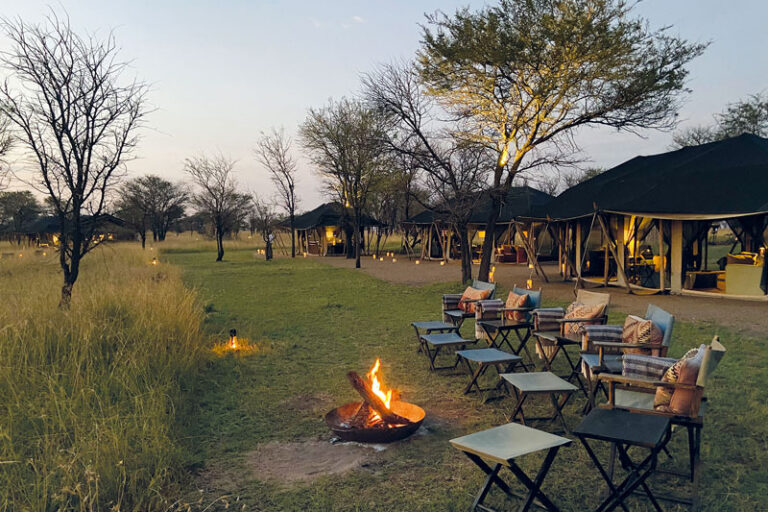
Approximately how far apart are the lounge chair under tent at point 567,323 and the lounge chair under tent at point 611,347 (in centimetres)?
30

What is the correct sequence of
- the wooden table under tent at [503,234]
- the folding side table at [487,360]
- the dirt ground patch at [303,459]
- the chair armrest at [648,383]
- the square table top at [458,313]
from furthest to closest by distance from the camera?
the wooden table under tent at [503,234], the square table top at [458,313], the folding side table at [487,360], the dirt ground patch at [303,459], the chair armrest at [648,383]

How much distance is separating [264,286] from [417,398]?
1202 cm

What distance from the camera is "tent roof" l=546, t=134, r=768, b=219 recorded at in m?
11.6

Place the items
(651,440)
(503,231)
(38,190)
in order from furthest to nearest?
(503,231) → (38,190) → (651,440)

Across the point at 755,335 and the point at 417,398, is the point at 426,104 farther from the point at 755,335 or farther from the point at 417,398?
the point at 417,398

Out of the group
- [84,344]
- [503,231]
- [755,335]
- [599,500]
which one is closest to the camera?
[599,500]

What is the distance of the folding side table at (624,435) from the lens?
2.83 metres

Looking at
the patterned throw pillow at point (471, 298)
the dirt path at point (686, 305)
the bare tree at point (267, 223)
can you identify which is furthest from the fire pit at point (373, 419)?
the bare tree at point (267, 223)

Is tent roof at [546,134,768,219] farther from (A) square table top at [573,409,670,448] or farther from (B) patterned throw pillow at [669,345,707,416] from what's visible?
(A) square table top at [573,409,670,448]

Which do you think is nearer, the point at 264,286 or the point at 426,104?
the point at 426,104

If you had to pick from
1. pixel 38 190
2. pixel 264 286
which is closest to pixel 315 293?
pixel 264 286

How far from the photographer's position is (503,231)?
2708 centimetres

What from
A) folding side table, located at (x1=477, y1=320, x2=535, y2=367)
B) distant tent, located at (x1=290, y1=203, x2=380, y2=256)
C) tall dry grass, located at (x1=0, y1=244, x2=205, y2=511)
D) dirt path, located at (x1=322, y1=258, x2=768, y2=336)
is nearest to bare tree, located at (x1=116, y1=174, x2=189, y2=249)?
distant tent, located at (x1=290, y1=203, x2=380, y2=256)

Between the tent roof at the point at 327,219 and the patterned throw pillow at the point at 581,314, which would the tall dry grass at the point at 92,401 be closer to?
the patterned throw pillow at the point at 581,314
